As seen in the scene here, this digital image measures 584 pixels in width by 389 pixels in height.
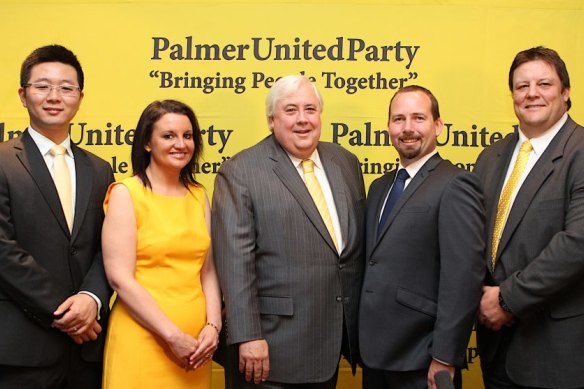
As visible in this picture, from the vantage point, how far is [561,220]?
88.0 inches

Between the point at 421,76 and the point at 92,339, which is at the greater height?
the point at 421,76

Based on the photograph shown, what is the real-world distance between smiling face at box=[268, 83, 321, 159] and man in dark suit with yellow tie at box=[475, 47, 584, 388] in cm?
75

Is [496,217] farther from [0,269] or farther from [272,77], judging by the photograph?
[0,269]

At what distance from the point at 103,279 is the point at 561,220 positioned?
1733mm

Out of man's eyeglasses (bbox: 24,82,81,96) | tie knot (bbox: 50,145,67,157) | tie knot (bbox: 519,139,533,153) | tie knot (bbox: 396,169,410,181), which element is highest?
man's eyeglasses (bbox: 24,82,81,96)

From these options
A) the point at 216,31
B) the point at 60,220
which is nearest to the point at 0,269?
the point at 60,220

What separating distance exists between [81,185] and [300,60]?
1445 mm

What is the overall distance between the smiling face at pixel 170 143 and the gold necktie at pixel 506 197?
4.10 feet

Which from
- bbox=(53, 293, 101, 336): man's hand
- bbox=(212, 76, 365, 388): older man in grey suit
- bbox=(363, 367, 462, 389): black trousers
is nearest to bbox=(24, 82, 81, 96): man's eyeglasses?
bbox=(212, 76, 365, 388): older man in grey suit

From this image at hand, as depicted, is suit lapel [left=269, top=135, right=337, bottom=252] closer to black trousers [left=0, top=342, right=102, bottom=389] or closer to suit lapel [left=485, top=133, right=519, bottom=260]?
suit lapel [left=485, top=133, right=519, bottom=260]

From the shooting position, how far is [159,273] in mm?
2320

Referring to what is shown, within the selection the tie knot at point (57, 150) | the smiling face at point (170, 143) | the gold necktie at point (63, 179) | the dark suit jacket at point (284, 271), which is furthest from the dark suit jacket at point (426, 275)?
the tie knot at point (57, 150)

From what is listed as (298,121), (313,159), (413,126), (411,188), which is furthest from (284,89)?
(411,188)

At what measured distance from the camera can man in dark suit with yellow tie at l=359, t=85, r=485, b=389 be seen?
7.16ft
